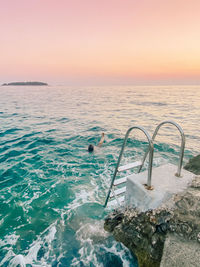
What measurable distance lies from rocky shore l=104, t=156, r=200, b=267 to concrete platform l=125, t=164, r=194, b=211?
9 centimetres

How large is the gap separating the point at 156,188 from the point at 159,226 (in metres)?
0.60

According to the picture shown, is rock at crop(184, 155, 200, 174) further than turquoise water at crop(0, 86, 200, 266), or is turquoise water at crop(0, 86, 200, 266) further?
rock at crop(184, 155, 200, 174)

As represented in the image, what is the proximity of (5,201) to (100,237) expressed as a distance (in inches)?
134

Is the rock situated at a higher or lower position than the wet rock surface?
lower

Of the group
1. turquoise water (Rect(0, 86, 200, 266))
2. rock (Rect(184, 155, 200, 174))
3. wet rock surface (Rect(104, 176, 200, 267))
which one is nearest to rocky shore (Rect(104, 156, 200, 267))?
wet rock surface (Rect(104, 176, 200, 267))

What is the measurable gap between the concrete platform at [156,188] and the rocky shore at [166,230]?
0.09m

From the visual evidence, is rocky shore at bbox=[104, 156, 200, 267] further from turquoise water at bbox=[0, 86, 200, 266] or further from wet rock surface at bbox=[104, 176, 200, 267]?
turquoise water at bbox=[0, 86, 200, 266]

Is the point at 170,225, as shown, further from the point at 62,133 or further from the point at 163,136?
the point at 62,133

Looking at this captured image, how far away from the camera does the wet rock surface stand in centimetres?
234

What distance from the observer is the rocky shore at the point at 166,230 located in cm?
213

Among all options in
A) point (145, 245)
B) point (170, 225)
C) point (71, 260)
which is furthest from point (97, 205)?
point (170, 225)

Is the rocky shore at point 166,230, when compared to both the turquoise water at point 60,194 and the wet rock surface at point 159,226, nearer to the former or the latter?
the wet rock surface at point 159,226

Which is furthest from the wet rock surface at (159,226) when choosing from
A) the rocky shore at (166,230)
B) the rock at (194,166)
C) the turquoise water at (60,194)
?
the rock at (194,166)

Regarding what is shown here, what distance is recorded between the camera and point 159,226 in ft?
8.12
